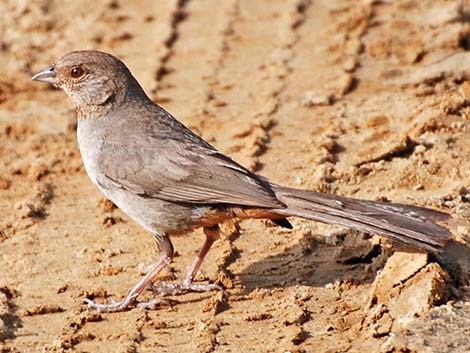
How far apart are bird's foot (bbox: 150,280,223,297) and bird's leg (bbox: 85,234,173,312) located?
82 mm

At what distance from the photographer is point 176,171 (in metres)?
6.86

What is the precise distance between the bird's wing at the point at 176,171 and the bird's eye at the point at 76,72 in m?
0.58

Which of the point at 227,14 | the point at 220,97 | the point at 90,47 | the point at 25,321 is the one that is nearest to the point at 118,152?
the point at 25,321

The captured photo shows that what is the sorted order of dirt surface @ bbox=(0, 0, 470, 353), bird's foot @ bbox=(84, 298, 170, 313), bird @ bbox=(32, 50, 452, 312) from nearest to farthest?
dirt surface @ bbox=(0, 0, 470, 353), bird @ bbox=(32, 50, 452, 312), bird's foot @ bbox=(84, 298, 170, 313)

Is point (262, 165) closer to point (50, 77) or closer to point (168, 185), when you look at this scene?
point (168, 185)

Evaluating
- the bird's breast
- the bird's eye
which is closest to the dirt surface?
the bird's breast

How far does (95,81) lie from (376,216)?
2245 millimetres

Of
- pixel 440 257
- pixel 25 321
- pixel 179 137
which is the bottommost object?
pixel 25 321

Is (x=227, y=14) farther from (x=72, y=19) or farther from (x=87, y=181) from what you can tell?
(x=87, y=181)

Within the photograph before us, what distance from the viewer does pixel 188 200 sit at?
6.75 m

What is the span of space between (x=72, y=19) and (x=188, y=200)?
4.96 meters

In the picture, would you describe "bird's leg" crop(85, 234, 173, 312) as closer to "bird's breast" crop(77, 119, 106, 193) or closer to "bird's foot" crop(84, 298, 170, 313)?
"bird's foot" crop(84, 298, 170, 313)

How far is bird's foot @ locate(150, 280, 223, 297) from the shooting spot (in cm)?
681

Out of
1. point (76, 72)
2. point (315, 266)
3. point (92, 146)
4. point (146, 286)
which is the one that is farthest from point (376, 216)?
point (76, 72)
